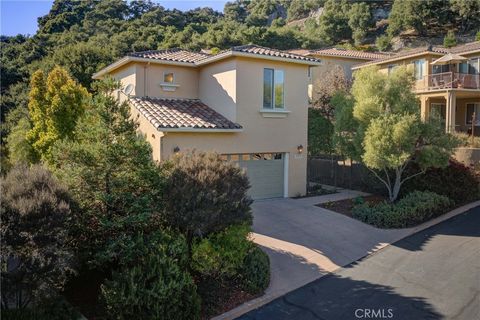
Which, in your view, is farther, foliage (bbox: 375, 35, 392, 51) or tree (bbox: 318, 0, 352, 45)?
tree (bbox: 318, 0, 352, 45)

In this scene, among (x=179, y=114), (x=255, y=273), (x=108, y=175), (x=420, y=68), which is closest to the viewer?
(x=108, y=175)

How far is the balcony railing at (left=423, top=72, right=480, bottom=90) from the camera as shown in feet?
90.5

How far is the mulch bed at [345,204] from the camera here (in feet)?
51.2

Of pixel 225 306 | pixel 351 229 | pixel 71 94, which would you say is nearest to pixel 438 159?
pixel 351 229

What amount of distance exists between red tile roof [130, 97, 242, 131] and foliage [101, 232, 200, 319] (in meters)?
6.57

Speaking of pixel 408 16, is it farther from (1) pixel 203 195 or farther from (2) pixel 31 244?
(2) pixel 31 244

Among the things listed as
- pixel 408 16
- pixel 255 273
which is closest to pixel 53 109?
pixel 255 273

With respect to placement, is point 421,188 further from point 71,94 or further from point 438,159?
point 71,94

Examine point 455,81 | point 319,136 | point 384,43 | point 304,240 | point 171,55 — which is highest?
point 384,43

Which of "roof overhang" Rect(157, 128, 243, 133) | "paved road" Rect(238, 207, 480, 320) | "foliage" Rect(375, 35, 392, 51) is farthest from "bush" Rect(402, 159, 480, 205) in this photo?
"foliage" Rect(375, 35, 392, 51)

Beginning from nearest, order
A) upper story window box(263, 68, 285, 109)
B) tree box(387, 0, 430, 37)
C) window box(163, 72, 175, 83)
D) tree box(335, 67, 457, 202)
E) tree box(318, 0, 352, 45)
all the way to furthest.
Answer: tree box(335, 67, 457, 202), upper story window box(263, 68, 285, 109), window box(163, 72, 175, 83), tree box(387, 0, 430, 37), tree box(318, 0, 352, 45)

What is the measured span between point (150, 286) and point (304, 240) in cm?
609

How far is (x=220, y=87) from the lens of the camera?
55.2 ft

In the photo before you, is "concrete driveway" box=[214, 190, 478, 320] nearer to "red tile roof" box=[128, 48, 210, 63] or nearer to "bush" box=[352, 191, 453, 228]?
"bush" box=[352, 191, 453, 228]
